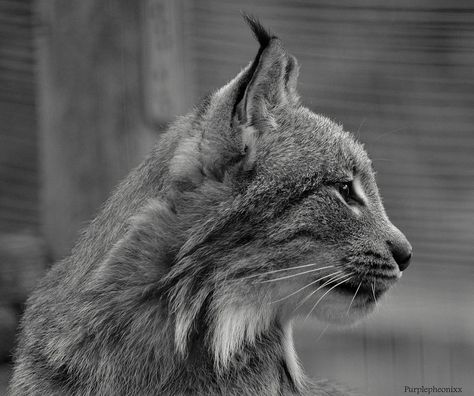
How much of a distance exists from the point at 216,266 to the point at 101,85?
204cm

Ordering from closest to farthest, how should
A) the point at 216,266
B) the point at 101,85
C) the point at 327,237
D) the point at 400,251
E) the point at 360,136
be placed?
the point at 216,266, the point at 327,237, the point at 400,251, the point at 101,85, the point at 360,136

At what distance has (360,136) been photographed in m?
5.98

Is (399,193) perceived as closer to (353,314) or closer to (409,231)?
(409,231)

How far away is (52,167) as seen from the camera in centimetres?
545

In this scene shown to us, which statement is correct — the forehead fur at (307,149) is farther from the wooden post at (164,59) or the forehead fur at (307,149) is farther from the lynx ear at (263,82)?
the wooden post at (164,59)

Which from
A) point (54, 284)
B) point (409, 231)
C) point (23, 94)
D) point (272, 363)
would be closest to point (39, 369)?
point (54, 284)

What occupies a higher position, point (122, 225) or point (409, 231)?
point (409, 231)

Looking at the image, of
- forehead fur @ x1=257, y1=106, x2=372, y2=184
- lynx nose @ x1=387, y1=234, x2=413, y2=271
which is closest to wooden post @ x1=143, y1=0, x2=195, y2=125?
forehead fur @ x1=257, y1=106, x2=372, y2=184

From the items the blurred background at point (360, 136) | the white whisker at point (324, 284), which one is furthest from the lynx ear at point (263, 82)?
the blurred background at point (360, 136)

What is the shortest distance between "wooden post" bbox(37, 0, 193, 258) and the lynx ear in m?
1.53

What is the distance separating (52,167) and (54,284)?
165 centimetres

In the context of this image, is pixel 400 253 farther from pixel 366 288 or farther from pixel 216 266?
pixel 216 266

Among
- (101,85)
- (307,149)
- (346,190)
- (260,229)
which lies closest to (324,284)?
(260,229)

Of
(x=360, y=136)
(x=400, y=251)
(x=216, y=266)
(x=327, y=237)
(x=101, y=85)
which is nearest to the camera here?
(x=216, y=266)
